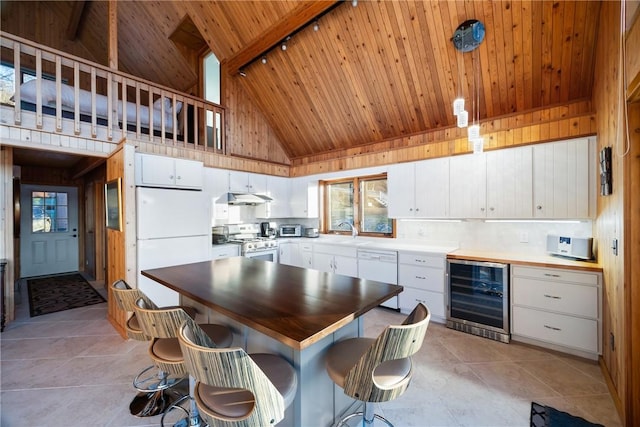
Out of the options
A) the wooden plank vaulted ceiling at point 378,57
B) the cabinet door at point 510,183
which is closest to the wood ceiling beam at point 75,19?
the wooden plank vaulted ceiling at point 378,57

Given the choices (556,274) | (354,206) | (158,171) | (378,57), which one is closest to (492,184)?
(556,274)

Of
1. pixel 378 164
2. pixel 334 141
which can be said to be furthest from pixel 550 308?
pixel 334 141

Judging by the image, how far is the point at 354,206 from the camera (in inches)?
201

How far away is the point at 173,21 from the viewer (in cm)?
514

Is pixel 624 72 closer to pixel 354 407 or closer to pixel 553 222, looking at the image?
pixel 553 222

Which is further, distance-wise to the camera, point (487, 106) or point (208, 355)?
point (487, 106)

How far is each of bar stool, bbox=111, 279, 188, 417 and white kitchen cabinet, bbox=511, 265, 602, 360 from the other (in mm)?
3299

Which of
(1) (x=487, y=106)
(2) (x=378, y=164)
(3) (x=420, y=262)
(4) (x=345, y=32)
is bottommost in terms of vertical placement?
(3) (x=420, y=262)

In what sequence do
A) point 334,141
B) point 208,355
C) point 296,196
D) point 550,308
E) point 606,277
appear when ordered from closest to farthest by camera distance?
point 208,355
point 606,277
point 550,308
point 334,141
point 296,196

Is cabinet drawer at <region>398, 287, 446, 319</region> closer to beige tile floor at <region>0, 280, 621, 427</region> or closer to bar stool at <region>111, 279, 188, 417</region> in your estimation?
beige tile floor at <region>0, 280, 621, 427</region>

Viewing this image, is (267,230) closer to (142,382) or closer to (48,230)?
(142,382)

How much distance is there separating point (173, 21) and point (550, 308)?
741 cm

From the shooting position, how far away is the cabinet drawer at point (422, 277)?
3404 millimetres

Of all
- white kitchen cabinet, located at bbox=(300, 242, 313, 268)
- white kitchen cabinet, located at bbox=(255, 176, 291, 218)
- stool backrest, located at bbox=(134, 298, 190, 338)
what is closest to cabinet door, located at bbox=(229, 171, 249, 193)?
white kitchen cabinet, located at bbox=(255, 176, 291, 218)
